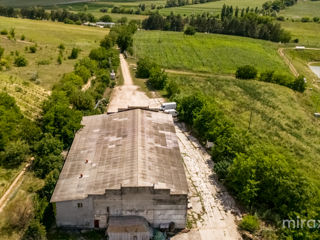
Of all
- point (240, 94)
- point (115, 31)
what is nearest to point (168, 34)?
point (115, 31)

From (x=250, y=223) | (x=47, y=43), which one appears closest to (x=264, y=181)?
(x=250, y=223)

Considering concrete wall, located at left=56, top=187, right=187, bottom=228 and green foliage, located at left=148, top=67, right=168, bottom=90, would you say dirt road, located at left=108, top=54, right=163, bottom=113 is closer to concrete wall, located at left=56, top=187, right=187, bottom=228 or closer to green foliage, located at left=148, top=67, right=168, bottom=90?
green foliage, located at left=148, top=67, right=168, bottom=90

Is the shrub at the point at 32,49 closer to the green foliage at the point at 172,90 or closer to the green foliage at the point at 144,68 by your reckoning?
the green foliage at the point at 144,68

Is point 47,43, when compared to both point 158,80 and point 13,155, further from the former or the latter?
point 13,155

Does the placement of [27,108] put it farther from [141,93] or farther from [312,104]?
[312,104]

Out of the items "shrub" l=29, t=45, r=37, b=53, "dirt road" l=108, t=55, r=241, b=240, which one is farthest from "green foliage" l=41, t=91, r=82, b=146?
"shrub" l=29, t=45, r=37, b=53

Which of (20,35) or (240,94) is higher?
(20,35)
